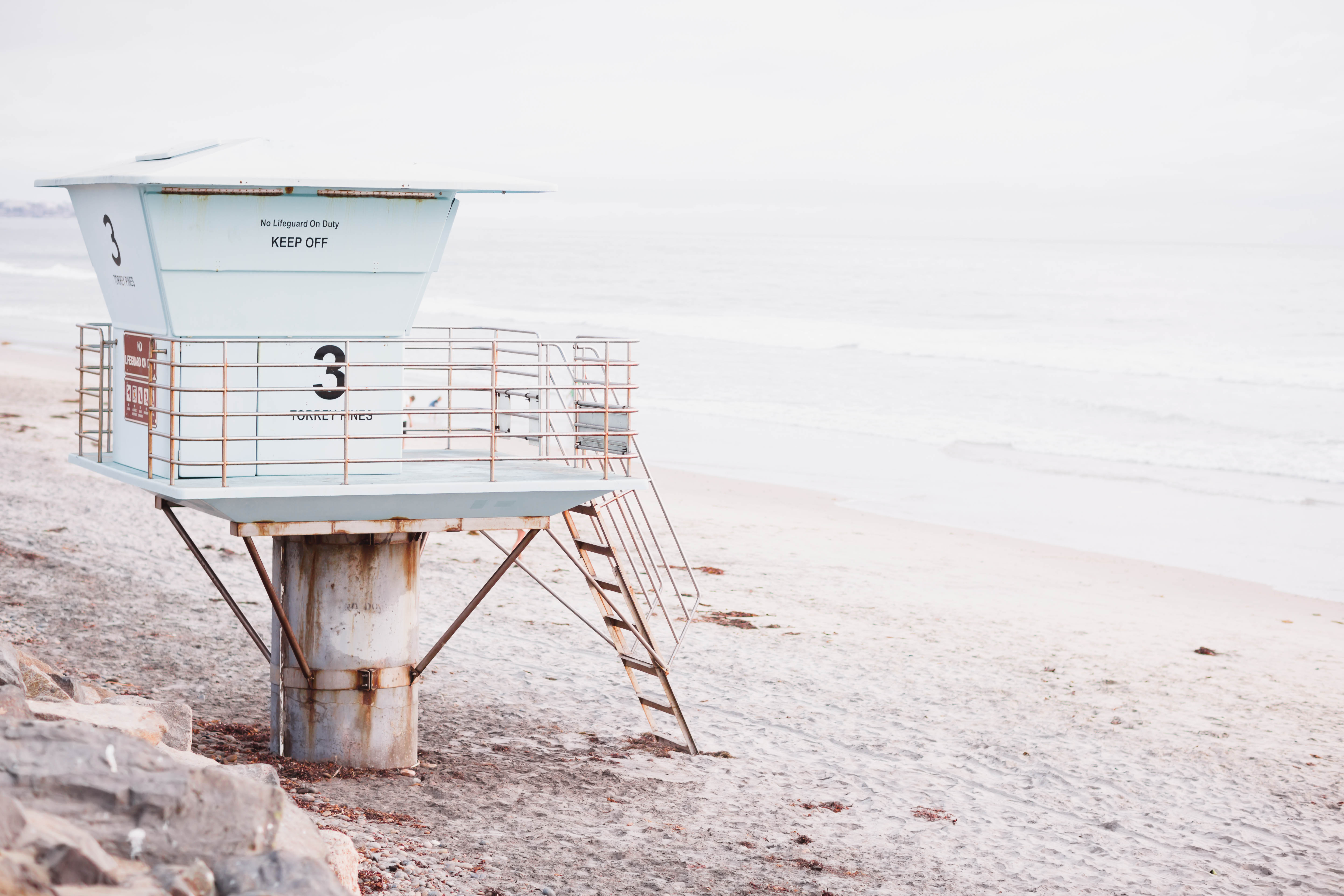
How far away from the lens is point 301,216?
32.3 ft

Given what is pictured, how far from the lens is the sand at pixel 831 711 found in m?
10.1

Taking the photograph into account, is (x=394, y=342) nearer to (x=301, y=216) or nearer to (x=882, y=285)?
(x=301, y=216)

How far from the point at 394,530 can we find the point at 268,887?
5084 mm

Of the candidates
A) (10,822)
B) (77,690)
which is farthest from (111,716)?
(10,822)

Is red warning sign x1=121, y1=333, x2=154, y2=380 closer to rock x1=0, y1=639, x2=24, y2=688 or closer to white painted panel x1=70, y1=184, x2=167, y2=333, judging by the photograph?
white painted panel x1=70, y1=184, x2=167, y2=333

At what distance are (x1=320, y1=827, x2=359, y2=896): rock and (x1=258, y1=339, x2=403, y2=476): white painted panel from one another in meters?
3.57

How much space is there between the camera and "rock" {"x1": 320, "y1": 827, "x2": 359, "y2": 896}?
6.59m

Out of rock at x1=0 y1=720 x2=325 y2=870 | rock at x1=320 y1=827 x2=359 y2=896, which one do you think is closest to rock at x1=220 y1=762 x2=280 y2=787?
rock at x1=320 y1=827 x2=359 y2=896

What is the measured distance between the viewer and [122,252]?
9.98 meters

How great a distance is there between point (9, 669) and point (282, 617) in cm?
311

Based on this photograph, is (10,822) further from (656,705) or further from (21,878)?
(656,705)

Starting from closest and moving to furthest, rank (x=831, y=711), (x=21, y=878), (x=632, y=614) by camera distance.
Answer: (x=21, y=878), (x=632, y=614), (x=831, y=711)

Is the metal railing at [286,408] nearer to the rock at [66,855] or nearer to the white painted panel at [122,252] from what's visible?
the white painted panel at [122,252]

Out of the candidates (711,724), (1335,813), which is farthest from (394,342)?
(1335,813)
